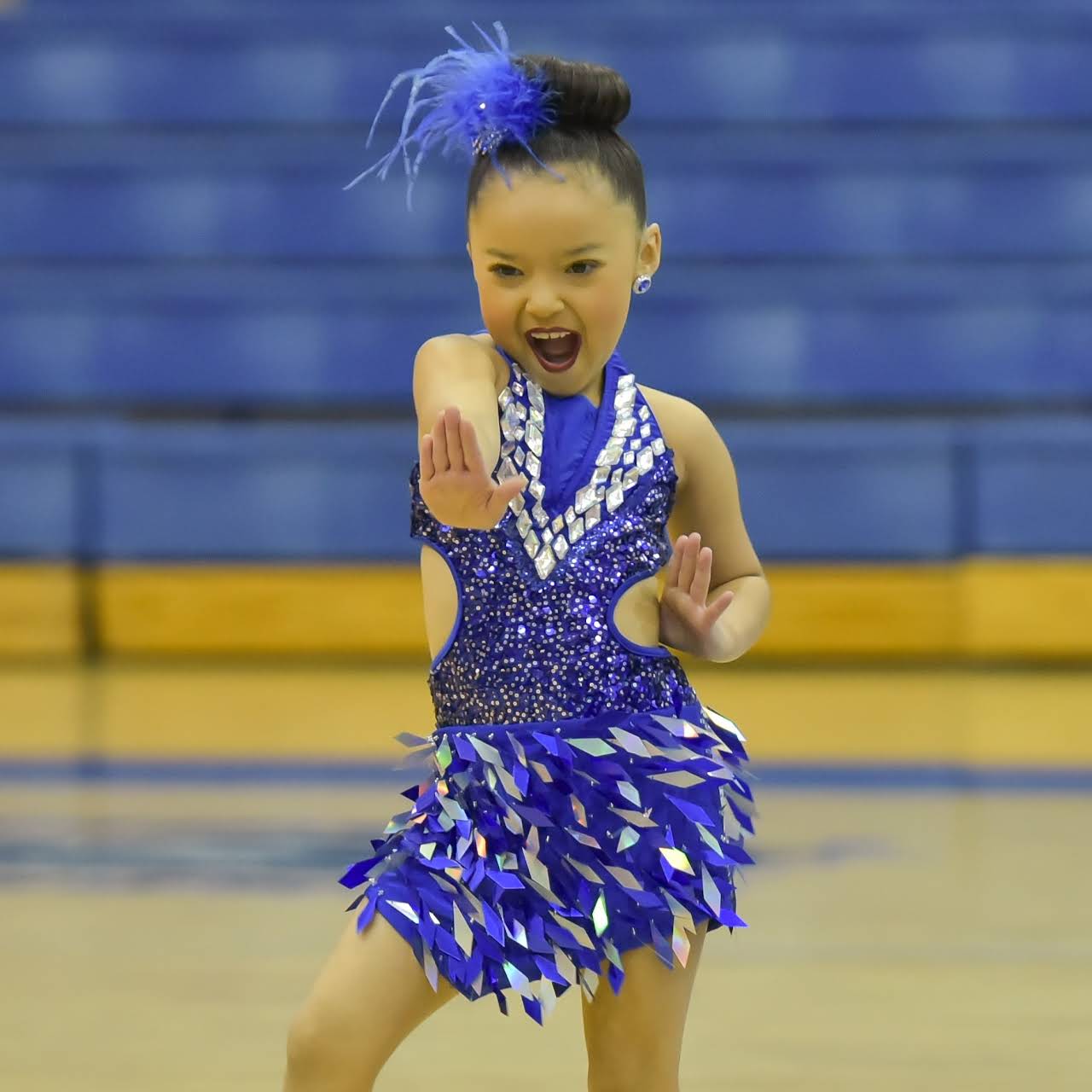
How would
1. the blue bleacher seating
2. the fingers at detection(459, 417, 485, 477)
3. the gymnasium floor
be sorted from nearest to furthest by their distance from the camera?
the fingers at detection(459, 417, 485, 477) → the gymnasium floor → the blue bleacher seating

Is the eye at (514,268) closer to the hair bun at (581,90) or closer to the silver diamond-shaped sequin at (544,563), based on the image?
the hair bun at (581,90)

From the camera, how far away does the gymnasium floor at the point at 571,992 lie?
2385 mm

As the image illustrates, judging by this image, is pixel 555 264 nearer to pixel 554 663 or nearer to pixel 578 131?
pixel 578 131

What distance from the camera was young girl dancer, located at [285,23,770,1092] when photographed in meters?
1.65

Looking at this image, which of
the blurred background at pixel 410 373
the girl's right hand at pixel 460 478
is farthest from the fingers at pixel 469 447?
the blurred background at pixel 410 373

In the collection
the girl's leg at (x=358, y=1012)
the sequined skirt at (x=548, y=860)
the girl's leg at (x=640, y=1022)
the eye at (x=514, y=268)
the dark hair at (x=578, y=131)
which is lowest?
the girl's leg at (x=640, y=1022)

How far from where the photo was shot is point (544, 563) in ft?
5.61

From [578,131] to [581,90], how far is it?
3cm

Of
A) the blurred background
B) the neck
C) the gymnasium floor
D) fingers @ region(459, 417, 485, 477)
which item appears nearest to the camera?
fingers @ region(459, 417, 485, 477)

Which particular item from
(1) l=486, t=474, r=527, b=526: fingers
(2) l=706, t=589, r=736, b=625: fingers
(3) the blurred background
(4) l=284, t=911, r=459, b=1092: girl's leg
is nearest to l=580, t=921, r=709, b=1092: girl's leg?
(4) l=284, t=911, r=459, b=1092: girl's leg

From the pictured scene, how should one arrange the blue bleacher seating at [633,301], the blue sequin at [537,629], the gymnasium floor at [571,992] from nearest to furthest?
the blue sequin at [537,629] < the gymnasium floor at [571,992] < the blue bleacher seating at [633,301]

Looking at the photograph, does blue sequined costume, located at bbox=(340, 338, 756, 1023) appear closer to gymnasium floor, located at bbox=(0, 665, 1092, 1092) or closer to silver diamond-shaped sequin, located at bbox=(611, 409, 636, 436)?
silver diamond-shaped sequin, located at bbox=(611, 409, 636, 436)

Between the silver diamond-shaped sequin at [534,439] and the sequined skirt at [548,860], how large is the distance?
0.73 feet

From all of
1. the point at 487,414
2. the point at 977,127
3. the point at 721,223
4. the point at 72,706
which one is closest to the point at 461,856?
the point at 487,414
